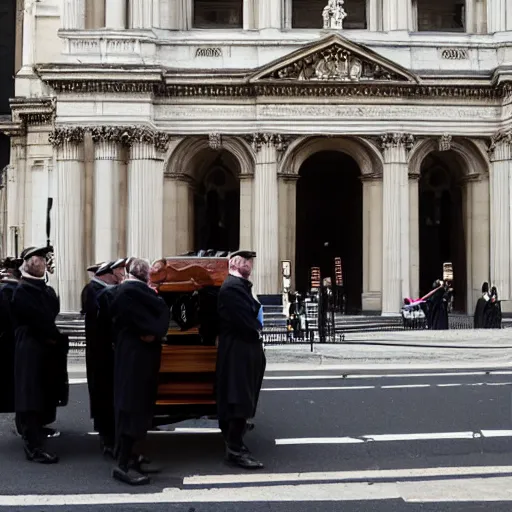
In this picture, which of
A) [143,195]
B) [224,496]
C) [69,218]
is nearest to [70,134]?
[69,218]

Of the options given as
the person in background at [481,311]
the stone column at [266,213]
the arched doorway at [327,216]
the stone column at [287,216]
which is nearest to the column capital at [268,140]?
the stone column at [266,213]

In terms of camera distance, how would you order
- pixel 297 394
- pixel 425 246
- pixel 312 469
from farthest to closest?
pixel 425 246
pixel 297 394
pixel 312 469

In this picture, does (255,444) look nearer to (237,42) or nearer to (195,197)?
(237,42)

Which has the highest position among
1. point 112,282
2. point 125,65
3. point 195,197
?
point 125,65

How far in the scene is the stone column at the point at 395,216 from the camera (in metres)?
33.1

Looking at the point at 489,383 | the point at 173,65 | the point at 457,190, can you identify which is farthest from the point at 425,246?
the point at 489,383

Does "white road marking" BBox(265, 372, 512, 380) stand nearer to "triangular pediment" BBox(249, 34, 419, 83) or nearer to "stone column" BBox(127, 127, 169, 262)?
"stone column" BBox(127, 127, 169, 262)

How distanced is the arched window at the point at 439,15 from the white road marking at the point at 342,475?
30265mm

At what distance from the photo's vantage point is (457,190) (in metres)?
37.9

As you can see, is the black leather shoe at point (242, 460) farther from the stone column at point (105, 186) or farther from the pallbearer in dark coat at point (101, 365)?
the stone column at point (105, 186)

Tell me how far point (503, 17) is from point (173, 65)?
13.2m

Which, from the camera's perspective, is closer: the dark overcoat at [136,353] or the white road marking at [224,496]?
the white road marking at [224,496]

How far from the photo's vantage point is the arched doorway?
41.1 metres

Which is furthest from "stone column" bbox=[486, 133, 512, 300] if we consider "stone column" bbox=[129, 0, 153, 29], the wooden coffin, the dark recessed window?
the wooden coffin
